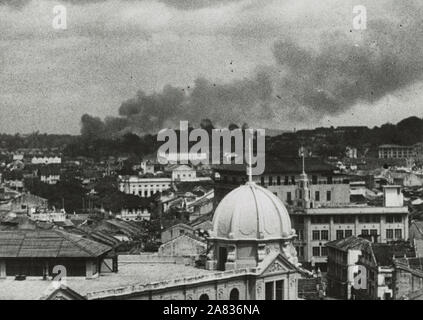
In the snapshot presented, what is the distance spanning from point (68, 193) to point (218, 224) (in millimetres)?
100049

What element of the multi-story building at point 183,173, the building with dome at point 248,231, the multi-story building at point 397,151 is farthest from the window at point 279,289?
the multi-story building at point 397,151

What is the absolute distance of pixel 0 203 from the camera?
124375 mm

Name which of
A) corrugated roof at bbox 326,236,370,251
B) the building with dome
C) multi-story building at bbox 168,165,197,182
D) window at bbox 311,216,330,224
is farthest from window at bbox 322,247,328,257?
multi-story building at bbox 168,165,197,182

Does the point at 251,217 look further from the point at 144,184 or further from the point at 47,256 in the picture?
the point at 144,184

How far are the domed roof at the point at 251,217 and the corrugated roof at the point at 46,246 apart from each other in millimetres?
6607

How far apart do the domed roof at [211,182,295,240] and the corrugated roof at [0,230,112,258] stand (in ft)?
21.7

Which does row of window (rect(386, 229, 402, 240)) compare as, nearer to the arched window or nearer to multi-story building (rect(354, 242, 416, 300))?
multi-story building (rect(354, 242, 416, 300))

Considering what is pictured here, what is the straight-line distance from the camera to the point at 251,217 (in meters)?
51.2

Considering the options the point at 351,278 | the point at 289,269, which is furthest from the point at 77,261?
the point at 351,278

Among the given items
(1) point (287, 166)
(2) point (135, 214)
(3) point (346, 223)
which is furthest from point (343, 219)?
(2) point (135, 214)

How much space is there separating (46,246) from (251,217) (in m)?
11.1

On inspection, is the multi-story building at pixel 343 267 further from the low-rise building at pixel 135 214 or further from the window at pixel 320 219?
the low-rise building at pixel 135 214

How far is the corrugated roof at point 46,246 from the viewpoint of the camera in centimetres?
4734
